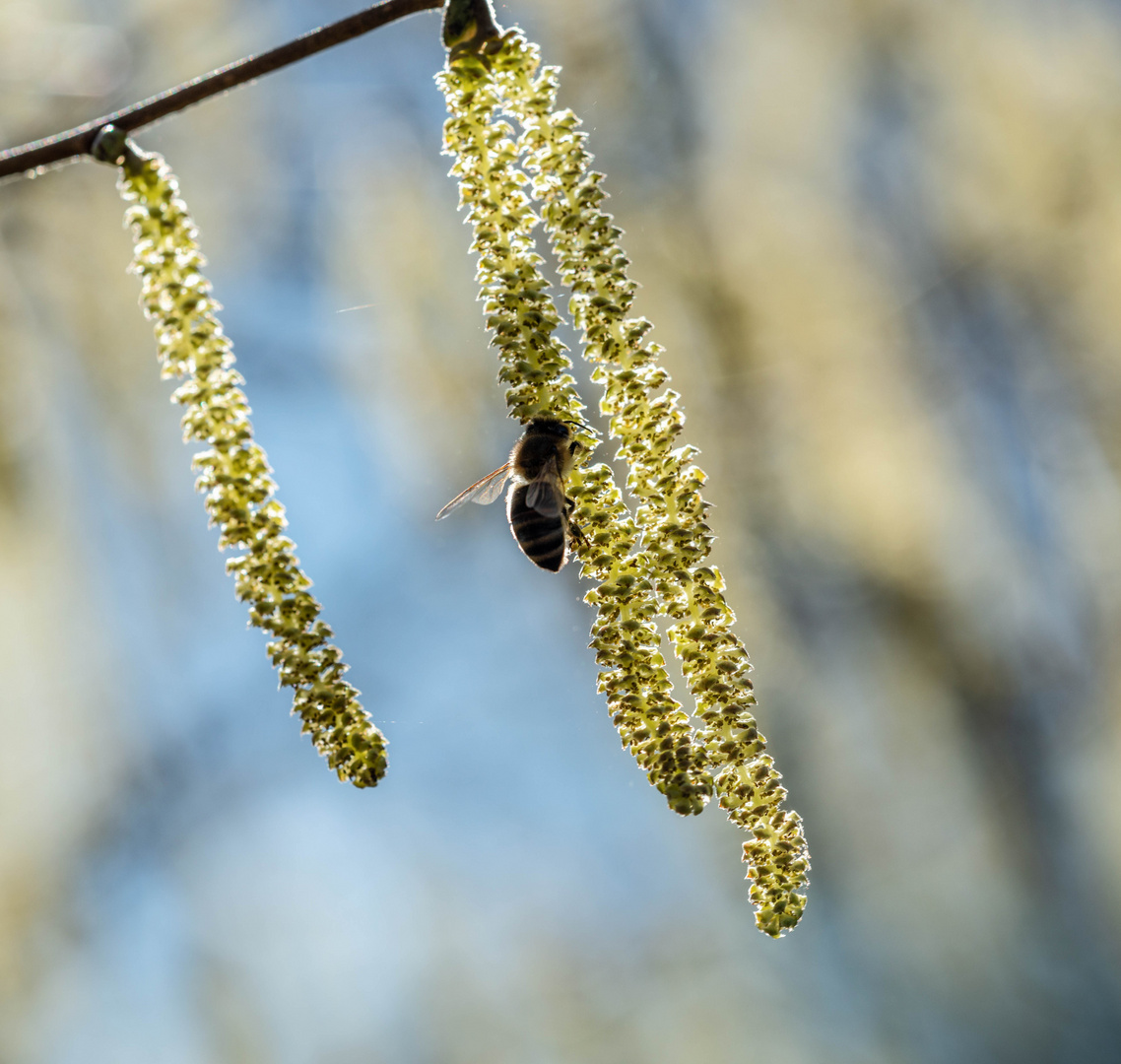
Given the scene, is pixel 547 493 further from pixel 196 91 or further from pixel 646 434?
pixel 196 91

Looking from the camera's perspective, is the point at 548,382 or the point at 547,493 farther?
the point at 547,493

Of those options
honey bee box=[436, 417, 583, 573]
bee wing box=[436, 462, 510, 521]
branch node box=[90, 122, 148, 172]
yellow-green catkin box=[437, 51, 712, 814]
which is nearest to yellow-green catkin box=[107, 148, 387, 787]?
branch node box=[90, 122, 148, 172]

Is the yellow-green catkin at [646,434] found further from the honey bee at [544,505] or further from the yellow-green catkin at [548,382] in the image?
the honey bee at [544,505]

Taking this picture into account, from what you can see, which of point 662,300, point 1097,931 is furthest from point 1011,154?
point 1097,931

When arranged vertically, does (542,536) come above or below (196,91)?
below

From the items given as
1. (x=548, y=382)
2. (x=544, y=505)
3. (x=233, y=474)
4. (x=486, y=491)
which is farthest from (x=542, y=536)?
(x=233, y=474)

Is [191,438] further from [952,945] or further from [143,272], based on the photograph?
[952,945]

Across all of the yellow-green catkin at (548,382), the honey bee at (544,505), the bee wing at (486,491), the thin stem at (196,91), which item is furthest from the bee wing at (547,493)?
the thin stem at (196,91)
